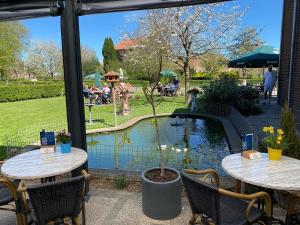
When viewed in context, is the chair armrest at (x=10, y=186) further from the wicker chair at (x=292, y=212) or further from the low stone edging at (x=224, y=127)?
the low stone edging at (x=224, y=127)

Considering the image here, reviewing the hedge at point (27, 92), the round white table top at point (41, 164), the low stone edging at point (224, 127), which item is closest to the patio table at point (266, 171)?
the round white table top at point (41, 164)

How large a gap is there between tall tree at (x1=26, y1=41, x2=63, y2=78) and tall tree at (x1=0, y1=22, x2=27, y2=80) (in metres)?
8.99

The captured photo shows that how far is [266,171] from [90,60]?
3612cm

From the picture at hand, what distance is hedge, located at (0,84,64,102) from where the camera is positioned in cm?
1702

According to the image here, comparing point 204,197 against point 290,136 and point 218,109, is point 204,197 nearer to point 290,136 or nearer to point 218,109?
point 290,136

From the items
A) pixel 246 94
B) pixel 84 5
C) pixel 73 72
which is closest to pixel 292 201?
pixel 73 72

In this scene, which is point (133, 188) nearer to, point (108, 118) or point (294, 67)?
point (294, 67)

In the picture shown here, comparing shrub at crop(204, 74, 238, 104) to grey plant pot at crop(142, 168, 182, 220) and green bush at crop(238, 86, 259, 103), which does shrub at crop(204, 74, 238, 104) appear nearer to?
green bush at crop(238, 86, 259, 103)

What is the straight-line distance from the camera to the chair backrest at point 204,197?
5.66 ft

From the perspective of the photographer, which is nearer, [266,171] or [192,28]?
[266,171]

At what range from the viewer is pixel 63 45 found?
3.00 meters

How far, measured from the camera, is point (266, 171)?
6.92 ft

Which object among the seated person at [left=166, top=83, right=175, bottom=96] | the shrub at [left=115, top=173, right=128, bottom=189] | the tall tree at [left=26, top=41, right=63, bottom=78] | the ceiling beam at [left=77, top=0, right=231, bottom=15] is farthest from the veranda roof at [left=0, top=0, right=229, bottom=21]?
the tall tree at [left=26, top=41, right=63, bottom=78]

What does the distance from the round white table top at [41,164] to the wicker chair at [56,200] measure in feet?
0.97
